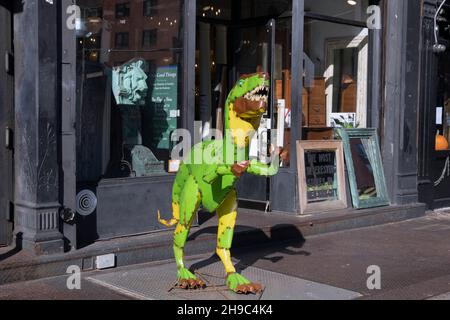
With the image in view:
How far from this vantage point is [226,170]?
5.15m

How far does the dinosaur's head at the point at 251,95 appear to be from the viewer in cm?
512

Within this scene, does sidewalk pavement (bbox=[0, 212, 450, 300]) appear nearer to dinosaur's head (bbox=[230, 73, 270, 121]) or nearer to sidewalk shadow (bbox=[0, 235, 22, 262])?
sidewalk shadow (bbox=[0, 235, 22, 262])

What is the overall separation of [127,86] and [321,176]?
3.42m

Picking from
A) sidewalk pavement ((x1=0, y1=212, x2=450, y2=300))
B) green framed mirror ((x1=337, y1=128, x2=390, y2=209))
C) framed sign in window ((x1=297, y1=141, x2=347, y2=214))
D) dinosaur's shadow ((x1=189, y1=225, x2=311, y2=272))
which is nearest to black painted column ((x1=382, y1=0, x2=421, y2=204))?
green framed mirror ((x1=337, y1=128, x2=390, y2=209))

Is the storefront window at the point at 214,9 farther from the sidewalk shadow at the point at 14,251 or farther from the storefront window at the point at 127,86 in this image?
the sidewalk shadow at the point at 14,251

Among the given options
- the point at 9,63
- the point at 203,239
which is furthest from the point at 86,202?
the point at 9,63

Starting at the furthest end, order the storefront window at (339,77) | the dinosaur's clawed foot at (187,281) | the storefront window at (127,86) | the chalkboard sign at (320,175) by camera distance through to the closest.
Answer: the storefront window at (339,77) → the chalkboard sign at (320,175) → the storefront window at (127,86) → the dinosaur's clawed foot at (187,281)

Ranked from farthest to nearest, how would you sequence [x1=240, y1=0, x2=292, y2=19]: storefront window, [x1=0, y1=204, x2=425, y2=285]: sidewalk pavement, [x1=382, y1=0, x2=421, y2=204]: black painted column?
[x1=382, y1=0, x2=421, y2=204]: black painted column < [x1=240, y1=0, x2=292, y2=19]: storefront window < [x1=0, y1=204, x2=425, y2=285]: sidewalk pavement

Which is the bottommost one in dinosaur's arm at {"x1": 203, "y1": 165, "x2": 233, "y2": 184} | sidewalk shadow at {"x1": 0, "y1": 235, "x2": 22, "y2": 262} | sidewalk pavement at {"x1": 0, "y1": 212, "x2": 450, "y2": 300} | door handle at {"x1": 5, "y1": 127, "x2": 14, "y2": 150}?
sidewalk pavement at {"x1": 0, "y1": 212, "x2": 450, "y2": 300}

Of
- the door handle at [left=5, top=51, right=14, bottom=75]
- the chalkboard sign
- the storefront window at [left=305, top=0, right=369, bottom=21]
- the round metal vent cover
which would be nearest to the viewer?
the door handle at [left=5, top=51, right=14, bottom=75]

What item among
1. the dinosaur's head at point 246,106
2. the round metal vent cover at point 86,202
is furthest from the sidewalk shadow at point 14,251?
the dinosaur's head at point 246,106

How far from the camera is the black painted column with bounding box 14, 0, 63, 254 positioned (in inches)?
241

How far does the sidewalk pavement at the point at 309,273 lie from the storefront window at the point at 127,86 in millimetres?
1375

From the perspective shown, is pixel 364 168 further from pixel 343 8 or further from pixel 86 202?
pixel 86 202
